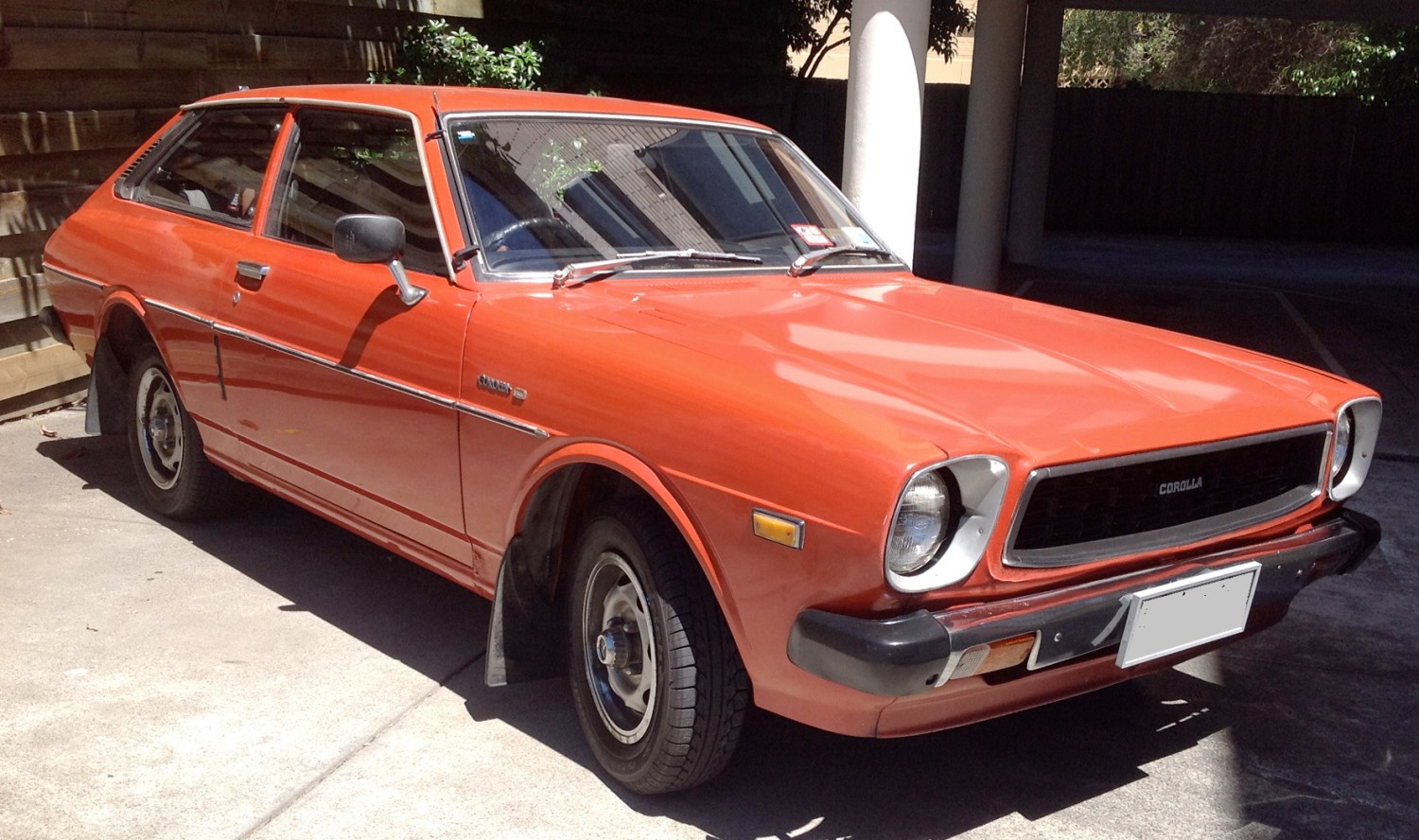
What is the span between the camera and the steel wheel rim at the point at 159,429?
16.8ft

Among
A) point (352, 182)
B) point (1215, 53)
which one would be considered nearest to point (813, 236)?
point (352, 182)

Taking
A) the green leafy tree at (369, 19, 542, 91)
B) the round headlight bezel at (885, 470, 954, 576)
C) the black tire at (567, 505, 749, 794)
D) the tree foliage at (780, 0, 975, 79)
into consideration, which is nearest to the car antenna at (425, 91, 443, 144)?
the black tire at (567, 505, 749, 794)

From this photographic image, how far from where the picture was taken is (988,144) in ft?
40.9

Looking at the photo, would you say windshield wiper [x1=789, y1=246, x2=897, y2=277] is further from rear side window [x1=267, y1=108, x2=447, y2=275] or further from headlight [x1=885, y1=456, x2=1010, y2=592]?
headlight [x1=885, y1=456, x2=1010, y2=592]

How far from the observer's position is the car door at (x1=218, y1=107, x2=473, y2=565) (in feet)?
12.1

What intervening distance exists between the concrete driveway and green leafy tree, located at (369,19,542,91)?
4189 millimetres

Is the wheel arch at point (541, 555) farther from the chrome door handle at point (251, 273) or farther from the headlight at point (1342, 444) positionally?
the headlight at point (1342, 444)

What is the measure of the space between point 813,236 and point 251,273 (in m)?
1.83

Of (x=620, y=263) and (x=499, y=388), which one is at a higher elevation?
(x=620, y=263)

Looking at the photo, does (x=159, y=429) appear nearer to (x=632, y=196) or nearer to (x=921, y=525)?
(x=632, y=196)

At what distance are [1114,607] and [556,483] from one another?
1.38 meters

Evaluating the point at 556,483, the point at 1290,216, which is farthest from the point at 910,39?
the point at 1290,216

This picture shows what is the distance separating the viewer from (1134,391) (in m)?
3.17

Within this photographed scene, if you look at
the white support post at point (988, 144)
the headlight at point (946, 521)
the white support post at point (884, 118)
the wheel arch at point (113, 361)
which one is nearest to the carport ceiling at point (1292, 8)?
the white support post at point (988, 144)
